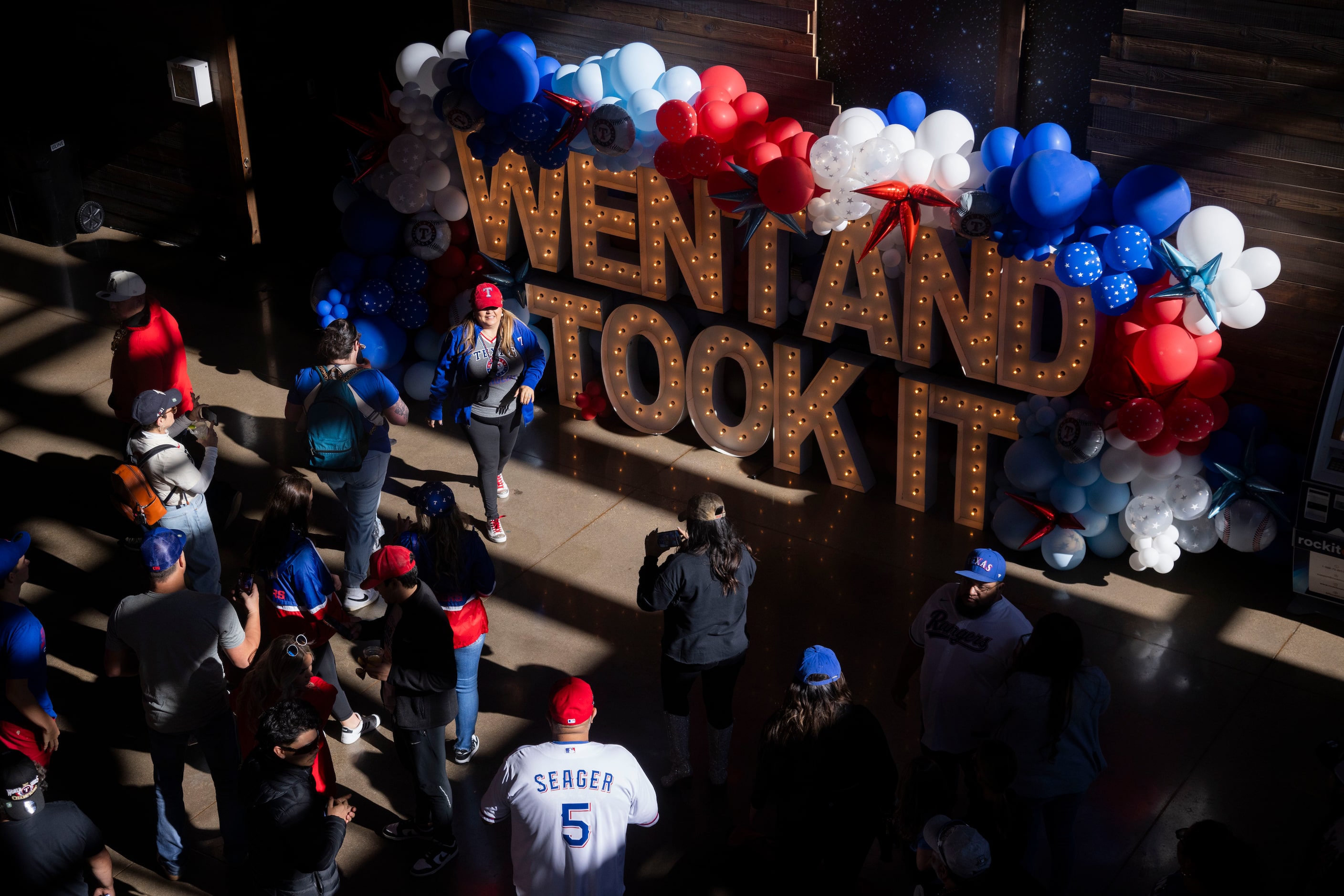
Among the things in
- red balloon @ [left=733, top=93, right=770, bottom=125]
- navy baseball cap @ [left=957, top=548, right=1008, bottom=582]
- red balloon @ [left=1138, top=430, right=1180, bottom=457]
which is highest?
red balloon @ [left=733, top=93, right=770, bottom=125]

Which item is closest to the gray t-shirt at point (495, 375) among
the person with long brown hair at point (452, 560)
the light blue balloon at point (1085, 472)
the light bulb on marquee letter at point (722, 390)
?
the light bulb on marquee letter at point (722, 390)

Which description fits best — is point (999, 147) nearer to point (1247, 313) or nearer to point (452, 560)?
point (1247, 313)

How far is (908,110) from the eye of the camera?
24.4 feet

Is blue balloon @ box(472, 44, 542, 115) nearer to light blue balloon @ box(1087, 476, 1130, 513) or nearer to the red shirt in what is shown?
the red shirt

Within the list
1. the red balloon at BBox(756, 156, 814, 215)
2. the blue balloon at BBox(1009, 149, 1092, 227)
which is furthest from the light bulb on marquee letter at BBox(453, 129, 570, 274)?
the blue balloon at BBox(1009, 149, 1092, 227)

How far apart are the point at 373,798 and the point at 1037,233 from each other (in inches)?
178

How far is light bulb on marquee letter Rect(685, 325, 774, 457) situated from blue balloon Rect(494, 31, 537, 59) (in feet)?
7.14

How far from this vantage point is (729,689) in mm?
5723

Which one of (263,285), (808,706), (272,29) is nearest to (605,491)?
(808,706)

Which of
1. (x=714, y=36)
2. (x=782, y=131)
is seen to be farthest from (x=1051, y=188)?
(x=714, y=36)

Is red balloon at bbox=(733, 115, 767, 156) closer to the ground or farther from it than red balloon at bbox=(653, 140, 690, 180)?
farther from it

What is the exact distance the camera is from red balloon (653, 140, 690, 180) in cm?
775

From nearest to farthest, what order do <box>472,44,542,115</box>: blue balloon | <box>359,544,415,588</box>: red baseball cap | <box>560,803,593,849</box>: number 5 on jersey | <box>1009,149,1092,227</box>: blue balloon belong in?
<box>560,803,593,849</box>: number 5 on jersey → <box>359,544,415,588</box>: red baseball cap → <box>1009,149,1092,227</box>: blue balloon → <box>472,44,542,115</box>: blue balloon

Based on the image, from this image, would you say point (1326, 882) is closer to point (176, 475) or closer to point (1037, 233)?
point (1037, 233)
